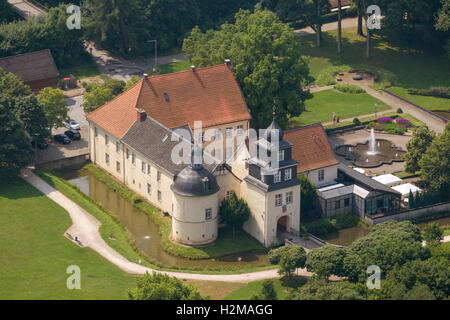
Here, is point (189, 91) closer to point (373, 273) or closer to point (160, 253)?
point (160, 253)

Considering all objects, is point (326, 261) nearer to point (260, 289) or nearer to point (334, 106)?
point (260, 289)

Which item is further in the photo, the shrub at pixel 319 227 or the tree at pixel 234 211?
the shrub at pixel 319 227

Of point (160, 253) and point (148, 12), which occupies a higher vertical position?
point (148, 12)

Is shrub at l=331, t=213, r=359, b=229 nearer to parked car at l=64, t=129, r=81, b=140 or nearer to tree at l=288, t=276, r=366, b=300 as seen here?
tree at l=288, t=276, r=366, b=300

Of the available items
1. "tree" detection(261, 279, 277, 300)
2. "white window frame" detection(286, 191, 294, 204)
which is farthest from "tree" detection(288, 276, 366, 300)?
"white window frame" detection(286, 191, 294, 204)

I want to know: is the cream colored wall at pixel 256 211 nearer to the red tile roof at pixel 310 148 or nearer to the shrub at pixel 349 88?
the red tile roof at pixel 310 148

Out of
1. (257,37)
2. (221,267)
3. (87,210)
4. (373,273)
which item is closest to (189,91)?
(257,37)

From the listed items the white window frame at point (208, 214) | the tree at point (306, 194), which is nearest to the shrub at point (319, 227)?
the tree at point (306, 194)
